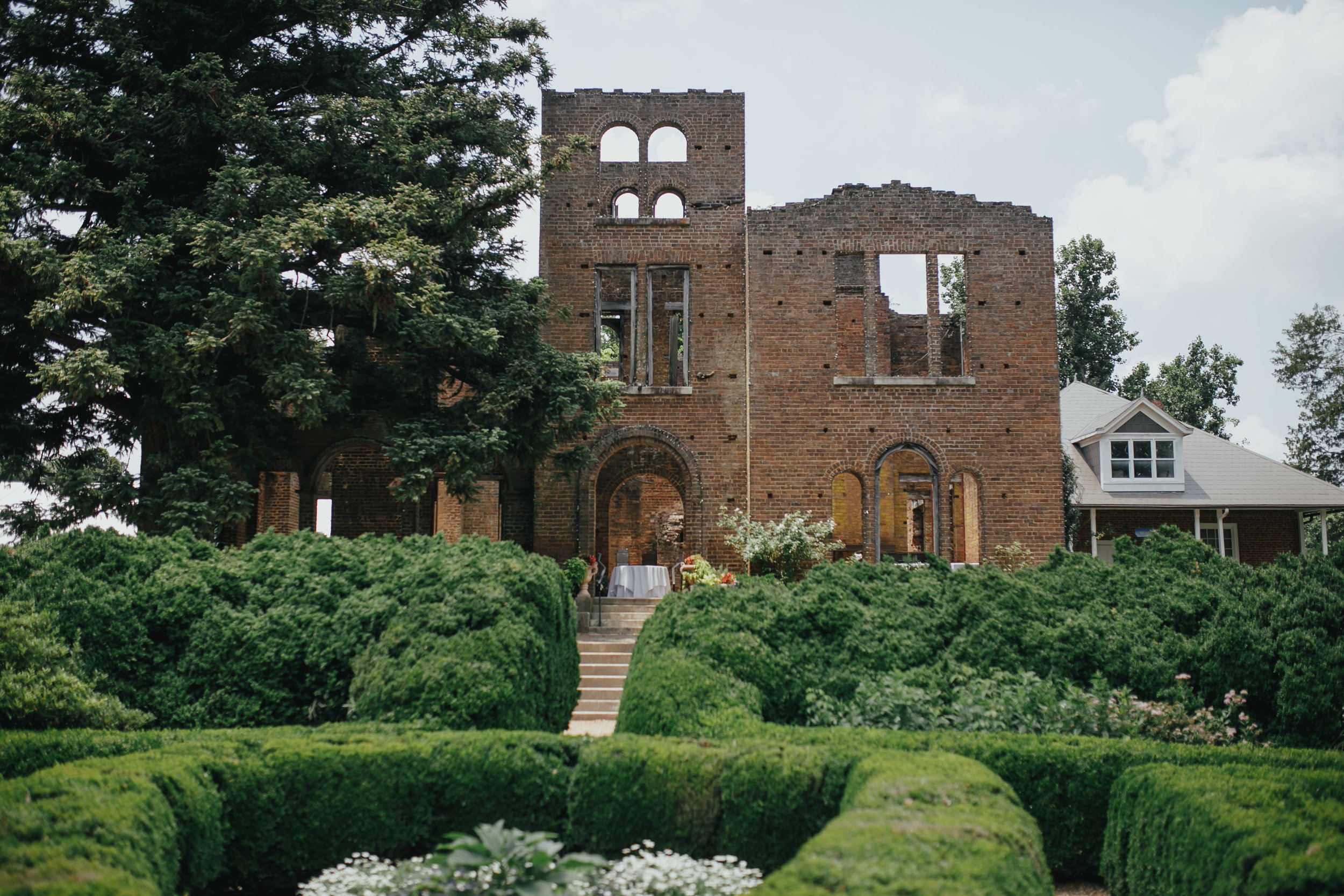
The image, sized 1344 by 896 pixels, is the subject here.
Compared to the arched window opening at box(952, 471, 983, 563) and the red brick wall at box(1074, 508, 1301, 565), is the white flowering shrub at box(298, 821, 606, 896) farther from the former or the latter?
the red brick wall at box(1074, 508, 1301, 565)

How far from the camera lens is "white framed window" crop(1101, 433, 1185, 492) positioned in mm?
22281

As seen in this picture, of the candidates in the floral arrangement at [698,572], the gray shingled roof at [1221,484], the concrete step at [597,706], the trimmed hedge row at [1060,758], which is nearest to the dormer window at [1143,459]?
the gray shingled roof at [1221,484]

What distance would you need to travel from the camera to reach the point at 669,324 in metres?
25.4

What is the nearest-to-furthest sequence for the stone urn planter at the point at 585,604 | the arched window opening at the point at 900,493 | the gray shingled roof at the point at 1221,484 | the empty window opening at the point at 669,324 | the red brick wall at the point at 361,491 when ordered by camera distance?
1. the stone urn planter at the point at 585,604
2. the empty window opening at the point at 669,324
3. the red brick wall at the point at 361,491
4. the gray shingled roof at the point at 1221,484
5. the arched window opening at the point at 900,493

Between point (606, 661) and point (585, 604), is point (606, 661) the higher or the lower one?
the lower one

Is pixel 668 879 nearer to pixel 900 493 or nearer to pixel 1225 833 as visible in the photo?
pixel 1225 833

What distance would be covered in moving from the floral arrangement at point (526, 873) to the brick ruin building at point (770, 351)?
523 inches

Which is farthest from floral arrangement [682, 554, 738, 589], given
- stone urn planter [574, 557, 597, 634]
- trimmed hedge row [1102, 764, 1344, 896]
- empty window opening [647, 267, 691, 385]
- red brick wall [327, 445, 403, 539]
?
trimmed hedge row [1102, 764, 1344, 896]

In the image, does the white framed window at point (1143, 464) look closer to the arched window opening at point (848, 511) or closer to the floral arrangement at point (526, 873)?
the arched window opening at point (848, 511)

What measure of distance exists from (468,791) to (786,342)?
14.2 m

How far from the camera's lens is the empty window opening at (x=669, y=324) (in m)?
19.3

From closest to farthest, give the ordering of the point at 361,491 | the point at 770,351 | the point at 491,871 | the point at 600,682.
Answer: the point at 491,871 < the point at 600,682 < the point at 770,351 < the point at 361,491

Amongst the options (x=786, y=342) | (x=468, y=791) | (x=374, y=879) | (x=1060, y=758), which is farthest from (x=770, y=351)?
(x=374, y=879)

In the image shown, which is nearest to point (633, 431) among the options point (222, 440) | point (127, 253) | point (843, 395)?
Result: point (843, 395)
